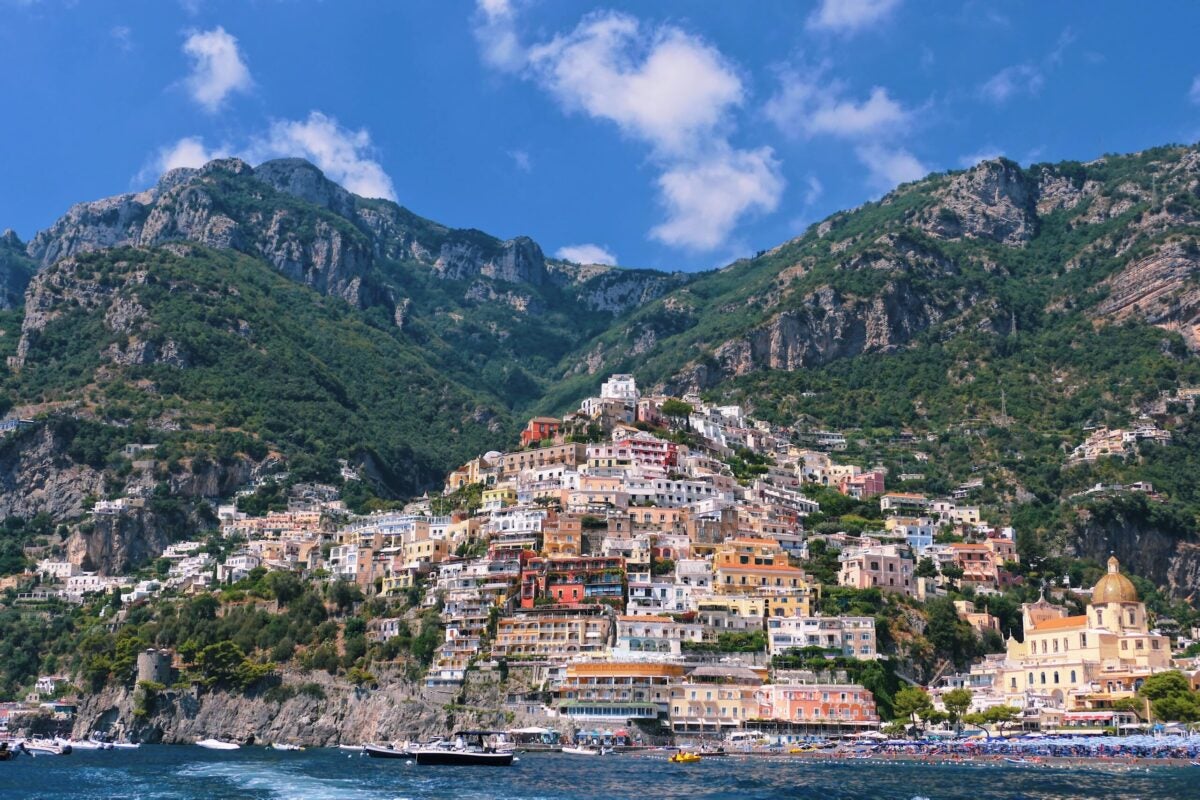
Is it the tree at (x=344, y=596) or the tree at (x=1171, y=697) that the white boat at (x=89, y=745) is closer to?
the tree at (x=344, y=596)

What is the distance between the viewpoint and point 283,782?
Answer: 83.0 meters

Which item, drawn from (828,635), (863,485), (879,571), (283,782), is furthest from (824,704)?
(863,485)

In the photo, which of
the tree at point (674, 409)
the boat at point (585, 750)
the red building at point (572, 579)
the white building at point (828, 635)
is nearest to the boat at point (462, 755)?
the boat at point (585, 750)

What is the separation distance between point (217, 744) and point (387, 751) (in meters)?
20.5

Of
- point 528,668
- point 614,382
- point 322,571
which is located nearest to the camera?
point 528,668

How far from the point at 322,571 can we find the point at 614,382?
55.5m

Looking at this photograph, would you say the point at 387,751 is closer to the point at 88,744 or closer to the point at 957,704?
the point at 88,744

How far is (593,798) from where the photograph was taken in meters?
72.4

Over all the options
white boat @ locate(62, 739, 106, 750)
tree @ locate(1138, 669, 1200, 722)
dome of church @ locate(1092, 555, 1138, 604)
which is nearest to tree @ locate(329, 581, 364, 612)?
white boat @ locate(62, 739, 106, 750)

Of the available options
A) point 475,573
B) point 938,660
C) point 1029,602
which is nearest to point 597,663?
point 475,573

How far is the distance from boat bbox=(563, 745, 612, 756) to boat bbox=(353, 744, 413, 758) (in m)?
10.8

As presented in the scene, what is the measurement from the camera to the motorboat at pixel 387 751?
10112 centimetres

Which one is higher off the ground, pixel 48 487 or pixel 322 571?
pixel 48 487

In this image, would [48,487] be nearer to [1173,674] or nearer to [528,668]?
[528,668]
